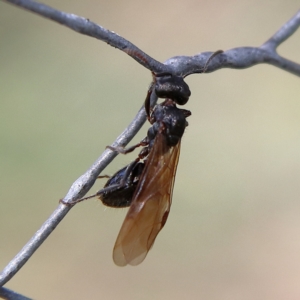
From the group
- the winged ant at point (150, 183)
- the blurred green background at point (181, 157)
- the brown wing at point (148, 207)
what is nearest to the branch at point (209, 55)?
the winged ant at point (150, 183)

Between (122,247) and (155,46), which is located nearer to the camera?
(122,247)

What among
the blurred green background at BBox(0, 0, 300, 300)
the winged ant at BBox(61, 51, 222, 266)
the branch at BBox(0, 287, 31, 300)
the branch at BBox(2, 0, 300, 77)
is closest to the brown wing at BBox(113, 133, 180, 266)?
the winged ant at BBox(61, 51, 222, 266)

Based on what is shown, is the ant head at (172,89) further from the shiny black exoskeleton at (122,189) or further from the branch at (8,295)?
the branch at (8,295)

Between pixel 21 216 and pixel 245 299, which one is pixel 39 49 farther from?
pixel 245 299

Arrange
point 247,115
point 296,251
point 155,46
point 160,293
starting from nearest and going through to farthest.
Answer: point 160,293, point 296,251, point 247,115, point 155,46

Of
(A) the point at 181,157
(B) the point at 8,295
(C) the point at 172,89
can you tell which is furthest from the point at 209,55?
(A) the point at 181,157

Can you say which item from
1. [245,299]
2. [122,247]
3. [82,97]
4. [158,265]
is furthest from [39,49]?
[122,247]
